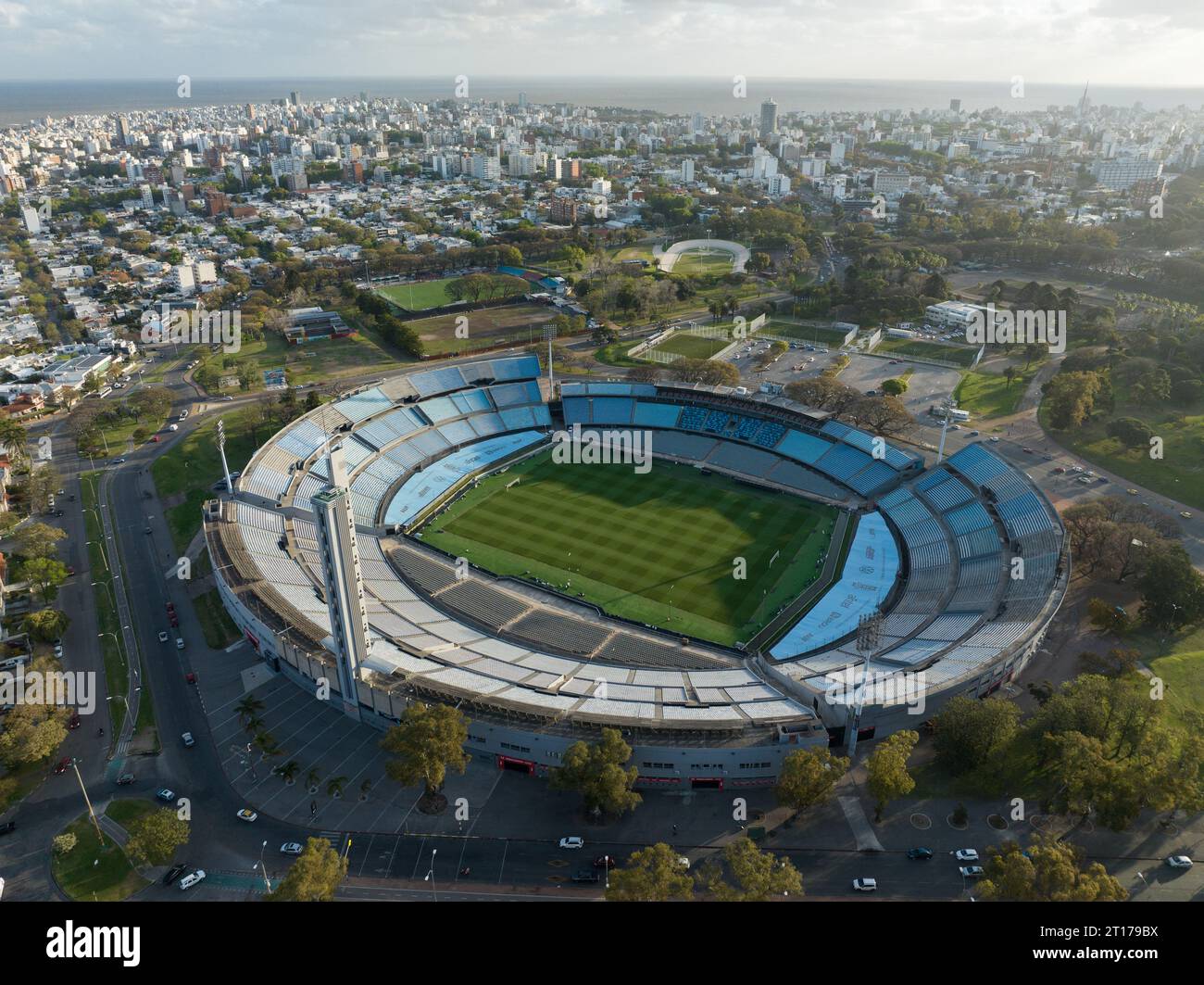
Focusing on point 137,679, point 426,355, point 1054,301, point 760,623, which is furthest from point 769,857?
point 1054,301

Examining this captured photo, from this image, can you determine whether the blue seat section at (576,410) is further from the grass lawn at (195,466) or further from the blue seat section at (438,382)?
the grass lawn at (195,466)

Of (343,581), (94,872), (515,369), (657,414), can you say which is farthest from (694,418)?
(94,872)

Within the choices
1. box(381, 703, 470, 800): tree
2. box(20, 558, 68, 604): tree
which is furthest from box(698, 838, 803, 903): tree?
box(20, 558, 68, 604): tree

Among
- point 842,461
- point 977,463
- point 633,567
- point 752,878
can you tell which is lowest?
point 752,878

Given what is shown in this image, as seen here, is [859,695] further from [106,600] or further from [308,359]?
[308,359]

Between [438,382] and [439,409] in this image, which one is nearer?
[439,409]

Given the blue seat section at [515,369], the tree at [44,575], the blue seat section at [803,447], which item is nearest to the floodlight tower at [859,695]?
the blue seat section at [803,447]
